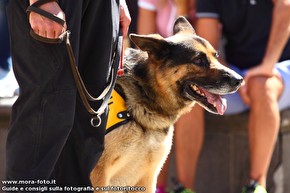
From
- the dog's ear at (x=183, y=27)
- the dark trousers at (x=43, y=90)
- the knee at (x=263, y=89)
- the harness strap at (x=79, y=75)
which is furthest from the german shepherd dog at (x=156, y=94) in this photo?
the knee at (x=263, y=89)

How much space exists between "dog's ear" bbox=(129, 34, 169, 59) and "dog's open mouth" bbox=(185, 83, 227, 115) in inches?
9.5

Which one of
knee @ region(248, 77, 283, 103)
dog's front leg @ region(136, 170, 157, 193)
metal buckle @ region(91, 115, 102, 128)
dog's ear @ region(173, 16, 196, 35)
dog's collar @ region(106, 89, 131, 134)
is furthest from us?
knee @ region(248, 77, 283, 103)

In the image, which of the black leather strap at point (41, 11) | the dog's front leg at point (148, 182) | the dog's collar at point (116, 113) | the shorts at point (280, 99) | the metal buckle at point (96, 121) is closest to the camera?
the black leather strap at point (41, 11)

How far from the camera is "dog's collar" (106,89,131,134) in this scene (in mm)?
3115

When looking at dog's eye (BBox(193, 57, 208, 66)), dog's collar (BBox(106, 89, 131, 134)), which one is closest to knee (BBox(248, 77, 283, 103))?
dog's eye (BBox(193, 57, 208, 66))

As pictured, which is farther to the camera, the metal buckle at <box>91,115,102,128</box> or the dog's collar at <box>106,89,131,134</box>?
the dog's collar at <box>106,89,131,134</box>

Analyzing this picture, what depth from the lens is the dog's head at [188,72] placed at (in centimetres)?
319

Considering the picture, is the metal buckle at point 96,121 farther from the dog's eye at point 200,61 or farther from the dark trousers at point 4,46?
the dark trousers at point 4,46

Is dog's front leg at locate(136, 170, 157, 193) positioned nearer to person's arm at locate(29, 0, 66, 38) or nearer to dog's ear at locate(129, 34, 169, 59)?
dog's ear at locate(129, 34, 169, 59)

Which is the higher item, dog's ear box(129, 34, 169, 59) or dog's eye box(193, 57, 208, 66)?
dog's ear box(129, 34, 169, 59)

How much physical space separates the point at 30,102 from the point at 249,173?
7.98 ft

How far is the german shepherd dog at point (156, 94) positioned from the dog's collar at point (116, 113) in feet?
0.09

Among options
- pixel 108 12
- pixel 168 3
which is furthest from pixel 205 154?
pixel 108 12

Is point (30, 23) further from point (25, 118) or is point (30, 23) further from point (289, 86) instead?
point (289, 86)
